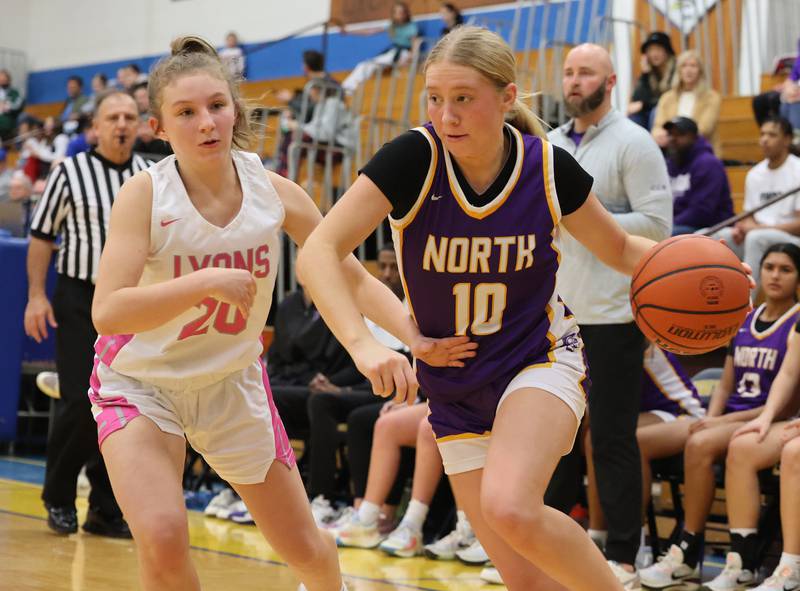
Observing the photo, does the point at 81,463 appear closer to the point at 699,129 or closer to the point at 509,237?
the point at 509,237

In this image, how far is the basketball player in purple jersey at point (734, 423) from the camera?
5.07 metres

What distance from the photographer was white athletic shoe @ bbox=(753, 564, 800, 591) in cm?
466

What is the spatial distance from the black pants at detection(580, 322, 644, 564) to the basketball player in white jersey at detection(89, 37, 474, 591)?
1942 mm

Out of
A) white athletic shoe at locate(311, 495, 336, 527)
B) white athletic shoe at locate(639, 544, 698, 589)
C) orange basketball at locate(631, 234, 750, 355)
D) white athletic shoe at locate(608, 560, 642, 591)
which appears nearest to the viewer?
orange basketball at locate(631, 234, 750, 355)

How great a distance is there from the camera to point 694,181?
7.55 meters

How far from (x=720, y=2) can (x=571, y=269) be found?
721cm

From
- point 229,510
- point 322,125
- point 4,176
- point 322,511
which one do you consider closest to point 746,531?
point 322,511

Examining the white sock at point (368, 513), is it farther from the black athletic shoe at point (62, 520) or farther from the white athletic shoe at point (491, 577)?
the black athletic shoe at point (62, 520)

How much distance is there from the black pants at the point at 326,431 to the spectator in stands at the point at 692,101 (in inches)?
136

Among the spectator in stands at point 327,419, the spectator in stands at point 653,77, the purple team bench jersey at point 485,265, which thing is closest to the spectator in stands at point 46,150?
the spectator in stands at point 653,77

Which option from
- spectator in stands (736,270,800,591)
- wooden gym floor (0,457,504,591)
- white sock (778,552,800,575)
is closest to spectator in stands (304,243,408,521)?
wooden gym floor (0,457,504,591)

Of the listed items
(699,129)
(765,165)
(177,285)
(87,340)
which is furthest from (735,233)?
(177,285)

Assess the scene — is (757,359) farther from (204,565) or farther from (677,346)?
(204,565)

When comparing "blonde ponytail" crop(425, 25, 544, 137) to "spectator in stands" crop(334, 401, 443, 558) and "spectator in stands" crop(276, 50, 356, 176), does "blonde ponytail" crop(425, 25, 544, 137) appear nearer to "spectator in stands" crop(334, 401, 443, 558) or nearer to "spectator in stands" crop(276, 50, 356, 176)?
"spectator in stands" crop(334, 401, 443, 558)
